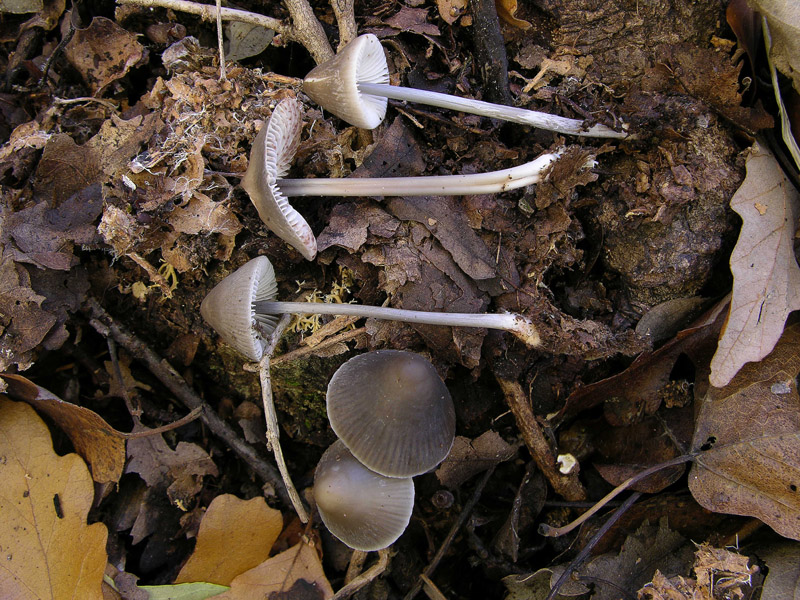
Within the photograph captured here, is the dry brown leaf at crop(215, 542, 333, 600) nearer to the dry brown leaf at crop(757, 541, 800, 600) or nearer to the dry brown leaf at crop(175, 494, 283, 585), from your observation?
the dry brown leaf at crop(175, 494, 283, 585)

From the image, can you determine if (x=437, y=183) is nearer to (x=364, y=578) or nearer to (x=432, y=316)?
(x=432, y=316)

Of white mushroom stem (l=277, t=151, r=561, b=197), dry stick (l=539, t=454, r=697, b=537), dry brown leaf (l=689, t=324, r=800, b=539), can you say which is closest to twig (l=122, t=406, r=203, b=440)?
white mushroom stem (l=277, t=151, r=561, b=197)

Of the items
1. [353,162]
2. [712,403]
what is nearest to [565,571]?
[712,403]

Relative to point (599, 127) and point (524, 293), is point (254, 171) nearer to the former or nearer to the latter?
point (524, 293)

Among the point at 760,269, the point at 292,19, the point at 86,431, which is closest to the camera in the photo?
the point at 760,269

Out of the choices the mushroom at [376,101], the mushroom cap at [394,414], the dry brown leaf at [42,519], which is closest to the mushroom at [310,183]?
the mushroom at [376,101]

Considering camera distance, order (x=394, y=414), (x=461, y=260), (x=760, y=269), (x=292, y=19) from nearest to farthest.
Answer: (x=394, y=414), (x=760, y=269), (x=461, y=260), (x=292, y=19)

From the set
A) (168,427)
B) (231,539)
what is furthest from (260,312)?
(231,539)
